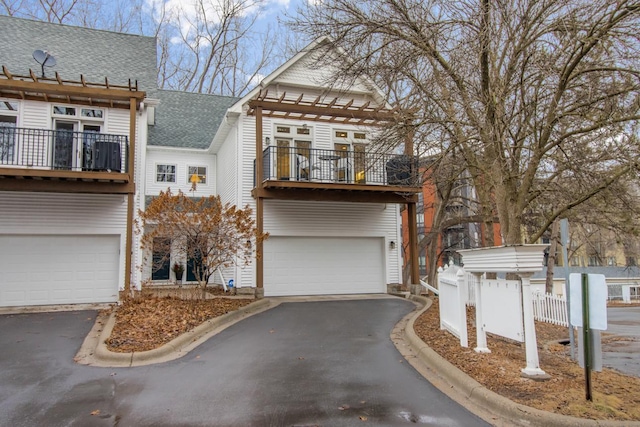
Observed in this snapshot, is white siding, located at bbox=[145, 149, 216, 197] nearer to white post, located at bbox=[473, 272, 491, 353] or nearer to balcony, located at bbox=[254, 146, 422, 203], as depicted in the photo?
balcony, located at bbox=[254, 146, 422, 203]

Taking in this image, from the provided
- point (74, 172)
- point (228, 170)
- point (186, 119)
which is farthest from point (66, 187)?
point (186, 119)

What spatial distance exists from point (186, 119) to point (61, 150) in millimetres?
6760

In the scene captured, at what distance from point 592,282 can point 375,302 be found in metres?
8.78

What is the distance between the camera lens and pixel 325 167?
15.1 metres

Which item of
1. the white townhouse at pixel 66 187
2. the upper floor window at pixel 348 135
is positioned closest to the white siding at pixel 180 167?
the white townhouse at pixel 66 187

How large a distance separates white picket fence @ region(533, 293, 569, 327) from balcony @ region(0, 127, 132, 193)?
1418 centimetres

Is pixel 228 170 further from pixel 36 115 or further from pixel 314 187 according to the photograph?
pixel 36 115

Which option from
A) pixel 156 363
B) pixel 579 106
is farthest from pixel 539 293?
pixel 156 363

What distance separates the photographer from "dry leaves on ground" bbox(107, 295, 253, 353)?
7.79 metres

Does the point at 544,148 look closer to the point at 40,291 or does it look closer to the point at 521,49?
the point at 521,49

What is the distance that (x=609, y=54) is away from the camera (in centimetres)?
738

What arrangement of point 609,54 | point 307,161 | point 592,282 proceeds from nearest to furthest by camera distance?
point 592,282 → point 609,54 → point 307,161

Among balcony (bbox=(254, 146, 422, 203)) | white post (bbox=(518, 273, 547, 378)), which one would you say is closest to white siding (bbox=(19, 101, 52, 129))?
balcony (bbox=(254, 146, 422, 203))

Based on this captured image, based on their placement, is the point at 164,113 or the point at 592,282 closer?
Answer: the point at 592,282
